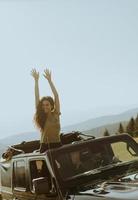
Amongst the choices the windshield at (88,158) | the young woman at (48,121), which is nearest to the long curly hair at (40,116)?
the young woman at (48,121)

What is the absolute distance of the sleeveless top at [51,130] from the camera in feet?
23.7

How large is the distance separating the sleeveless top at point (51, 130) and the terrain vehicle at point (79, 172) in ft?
1.23

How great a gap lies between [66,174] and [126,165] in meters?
0.92

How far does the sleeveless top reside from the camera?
284 inches

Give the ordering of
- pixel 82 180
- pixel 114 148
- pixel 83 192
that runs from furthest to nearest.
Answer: pixel 114 148
pixel 82 180
pixel 83 192

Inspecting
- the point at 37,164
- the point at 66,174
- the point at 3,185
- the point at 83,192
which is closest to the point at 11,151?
the point at 3,185

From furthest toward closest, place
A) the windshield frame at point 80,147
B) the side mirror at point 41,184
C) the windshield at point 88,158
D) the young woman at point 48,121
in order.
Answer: the young woman at point 48,121 → the windshield at point 88,158 → the windshield frame at point 80,147 → the side mirror at point 41,184

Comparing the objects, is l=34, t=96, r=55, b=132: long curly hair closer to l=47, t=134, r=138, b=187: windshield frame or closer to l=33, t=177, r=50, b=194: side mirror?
l=47, t=134, r=138, b=187: windshield frame

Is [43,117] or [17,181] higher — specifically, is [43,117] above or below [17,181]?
above

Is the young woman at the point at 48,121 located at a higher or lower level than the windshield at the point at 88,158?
higher

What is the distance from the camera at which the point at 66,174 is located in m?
6.35

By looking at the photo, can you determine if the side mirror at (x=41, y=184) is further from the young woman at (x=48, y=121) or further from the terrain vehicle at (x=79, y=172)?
the young woman at (x=48, y=121)

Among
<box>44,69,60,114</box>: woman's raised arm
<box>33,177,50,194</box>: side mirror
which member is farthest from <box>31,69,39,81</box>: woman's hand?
<box>33,177,50,194</box>: side mirror

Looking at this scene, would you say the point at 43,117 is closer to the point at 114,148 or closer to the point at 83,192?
the point at 114,148
